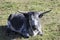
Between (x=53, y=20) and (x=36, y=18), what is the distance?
172 cm

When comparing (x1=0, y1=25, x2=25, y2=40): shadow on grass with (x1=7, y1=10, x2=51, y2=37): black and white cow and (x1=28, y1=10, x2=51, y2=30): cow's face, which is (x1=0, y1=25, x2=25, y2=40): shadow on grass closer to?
(x1=7, y1=10, x2=51, y2=37): black and white cow

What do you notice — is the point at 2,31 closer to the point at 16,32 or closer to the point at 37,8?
the point at 16,32

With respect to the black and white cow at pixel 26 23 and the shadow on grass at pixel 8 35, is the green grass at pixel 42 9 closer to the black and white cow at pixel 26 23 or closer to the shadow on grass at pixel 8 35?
the shadow on grass at pixel 8 35

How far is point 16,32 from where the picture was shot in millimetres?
7742

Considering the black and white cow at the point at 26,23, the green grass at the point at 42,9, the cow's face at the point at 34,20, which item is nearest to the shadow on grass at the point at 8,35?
the green grass at the point at 42,9

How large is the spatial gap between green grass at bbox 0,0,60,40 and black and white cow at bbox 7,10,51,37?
0.21m

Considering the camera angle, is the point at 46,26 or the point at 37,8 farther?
the point at 37,8

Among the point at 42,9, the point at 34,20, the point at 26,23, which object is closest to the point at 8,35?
the point at 26,23

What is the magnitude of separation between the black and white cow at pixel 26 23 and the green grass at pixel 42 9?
209mm

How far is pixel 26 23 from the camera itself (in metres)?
7.36

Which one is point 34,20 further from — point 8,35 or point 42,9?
point 42,9

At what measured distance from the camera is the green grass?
7676mm

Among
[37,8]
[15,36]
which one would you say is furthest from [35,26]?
[37,8]

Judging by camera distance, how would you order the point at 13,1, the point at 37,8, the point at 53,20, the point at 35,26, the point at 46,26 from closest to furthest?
the point at 35,26
the point at 46,26
the point at 53,20
the point at 37,8
the point at 13,1
